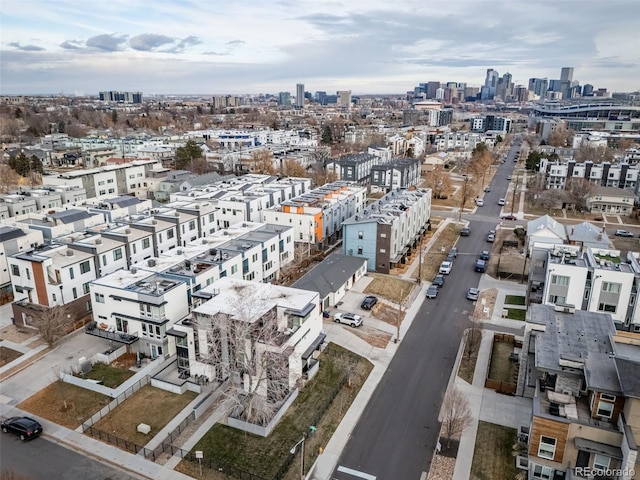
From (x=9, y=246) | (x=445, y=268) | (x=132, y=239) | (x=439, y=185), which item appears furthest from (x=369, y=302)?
(x=439, y=185)

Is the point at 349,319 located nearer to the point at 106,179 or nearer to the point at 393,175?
the point at 393,175

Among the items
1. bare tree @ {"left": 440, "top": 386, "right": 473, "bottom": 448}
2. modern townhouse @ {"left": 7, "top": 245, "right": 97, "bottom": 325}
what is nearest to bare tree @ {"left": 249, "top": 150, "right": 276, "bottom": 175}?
modern townhouse @ {"left": 7, "top": 245, "right": 97, "bottom": 325}

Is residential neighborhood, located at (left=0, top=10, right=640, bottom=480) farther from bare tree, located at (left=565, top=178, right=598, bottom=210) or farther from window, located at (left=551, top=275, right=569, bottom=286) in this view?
bare tree, located at (left=565, top=178, right=598, bottom=210)

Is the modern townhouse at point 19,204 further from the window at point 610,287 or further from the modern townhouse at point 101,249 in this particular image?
the window at point 610,287

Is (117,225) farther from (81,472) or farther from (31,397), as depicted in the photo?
(81,472)

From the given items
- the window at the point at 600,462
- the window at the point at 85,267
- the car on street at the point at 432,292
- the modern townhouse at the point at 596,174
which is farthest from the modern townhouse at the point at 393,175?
the window at the point at 600,462
